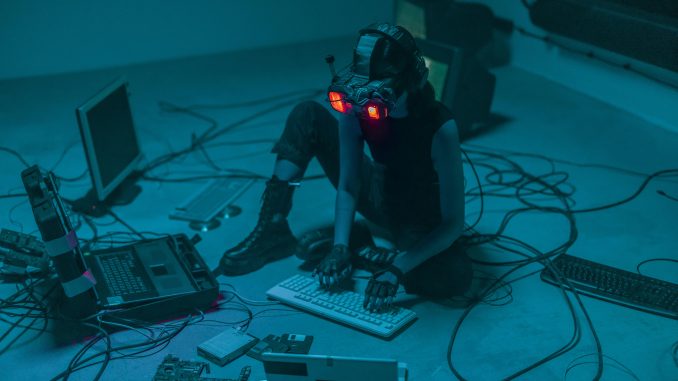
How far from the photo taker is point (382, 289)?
2404 mm

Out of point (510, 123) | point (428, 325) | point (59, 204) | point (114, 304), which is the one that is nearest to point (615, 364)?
point (428, 325)

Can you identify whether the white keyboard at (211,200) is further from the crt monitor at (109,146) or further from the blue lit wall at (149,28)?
the blue lit wall at (149,28)

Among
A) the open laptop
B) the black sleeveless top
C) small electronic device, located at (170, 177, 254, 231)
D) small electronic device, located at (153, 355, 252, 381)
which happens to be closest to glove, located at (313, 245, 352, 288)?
the black sleeveless top

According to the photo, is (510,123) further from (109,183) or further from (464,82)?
(109,183)

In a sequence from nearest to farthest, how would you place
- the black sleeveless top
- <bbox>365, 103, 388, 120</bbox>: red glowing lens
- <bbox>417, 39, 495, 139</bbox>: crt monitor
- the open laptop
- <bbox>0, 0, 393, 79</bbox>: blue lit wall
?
1. the open laptop
2. <bbox>365, 103, 388, 120</bbox>: red glowing lens
3. the black sleeveless top
4. <bbox>417, 39, 495, 139</bbox>: crt monitor
5. <bbox>0, 0, 393, 79</bbox>: blue lit wall

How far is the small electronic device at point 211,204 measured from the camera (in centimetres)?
327

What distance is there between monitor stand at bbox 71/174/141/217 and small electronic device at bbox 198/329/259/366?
126 centimetres

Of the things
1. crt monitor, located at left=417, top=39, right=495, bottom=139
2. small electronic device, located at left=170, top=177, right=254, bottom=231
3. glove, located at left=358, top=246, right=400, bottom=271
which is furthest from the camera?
crt monitor, located at left=417, top=39, right=495, bottom=139

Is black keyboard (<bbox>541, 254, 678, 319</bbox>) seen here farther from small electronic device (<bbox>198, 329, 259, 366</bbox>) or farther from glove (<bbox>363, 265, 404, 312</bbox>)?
small electronic device (<bbox>198, 329, 259, 366</bbox>)

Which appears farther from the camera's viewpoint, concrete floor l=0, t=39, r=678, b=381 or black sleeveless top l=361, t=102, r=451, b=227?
black sleeveless top l=361, t=102, r=451, b=227

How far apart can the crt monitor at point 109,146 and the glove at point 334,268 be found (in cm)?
129

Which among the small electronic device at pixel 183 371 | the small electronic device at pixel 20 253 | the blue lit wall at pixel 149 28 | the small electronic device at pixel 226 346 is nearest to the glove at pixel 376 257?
the small electronic device at pixel 226 346

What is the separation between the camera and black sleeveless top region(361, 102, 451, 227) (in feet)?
8.07

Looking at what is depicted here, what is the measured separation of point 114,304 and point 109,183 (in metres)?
1.05
